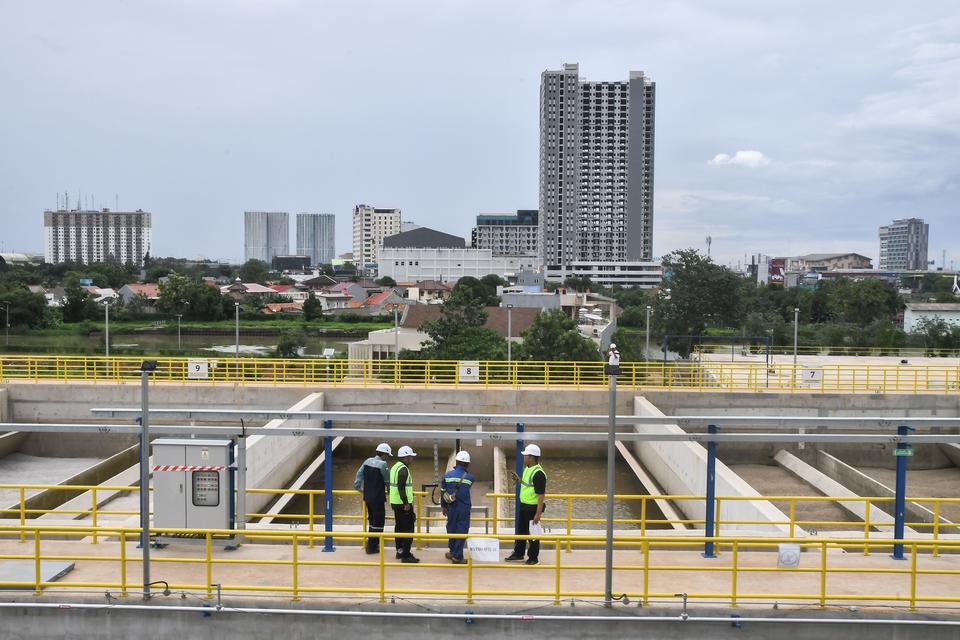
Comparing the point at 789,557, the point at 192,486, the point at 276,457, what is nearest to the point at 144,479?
the point at 192,486

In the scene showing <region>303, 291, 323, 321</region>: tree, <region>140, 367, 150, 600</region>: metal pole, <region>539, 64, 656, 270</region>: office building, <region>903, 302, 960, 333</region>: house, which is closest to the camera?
<region>140, 367, 150, 600</region>: metal pole

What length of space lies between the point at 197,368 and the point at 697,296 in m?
33.7

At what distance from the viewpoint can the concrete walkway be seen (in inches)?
350

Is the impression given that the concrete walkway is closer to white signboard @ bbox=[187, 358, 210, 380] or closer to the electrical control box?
the electrical control box

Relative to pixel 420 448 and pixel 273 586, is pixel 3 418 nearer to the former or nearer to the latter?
pixel 420 448

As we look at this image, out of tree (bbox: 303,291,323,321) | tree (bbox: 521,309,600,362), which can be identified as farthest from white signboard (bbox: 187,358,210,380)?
tree (bbox: 303,291,323,321)

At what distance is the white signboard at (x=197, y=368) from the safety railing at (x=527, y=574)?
50.4 ft

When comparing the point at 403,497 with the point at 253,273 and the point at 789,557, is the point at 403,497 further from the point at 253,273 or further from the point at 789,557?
the point at 253,273

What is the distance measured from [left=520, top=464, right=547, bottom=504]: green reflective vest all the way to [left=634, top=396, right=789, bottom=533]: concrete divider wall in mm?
2779

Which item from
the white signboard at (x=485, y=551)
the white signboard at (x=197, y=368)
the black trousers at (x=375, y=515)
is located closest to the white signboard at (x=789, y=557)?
the white signboard at (x=485, y=551)

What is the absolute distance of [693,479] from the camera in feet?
61.2

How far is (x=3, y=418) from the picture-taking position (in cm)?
2559

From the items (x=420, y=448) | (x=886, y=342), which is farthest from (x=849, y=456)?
(x=886, y=342)

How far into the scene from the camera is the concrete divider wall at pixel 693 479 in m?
14.7
